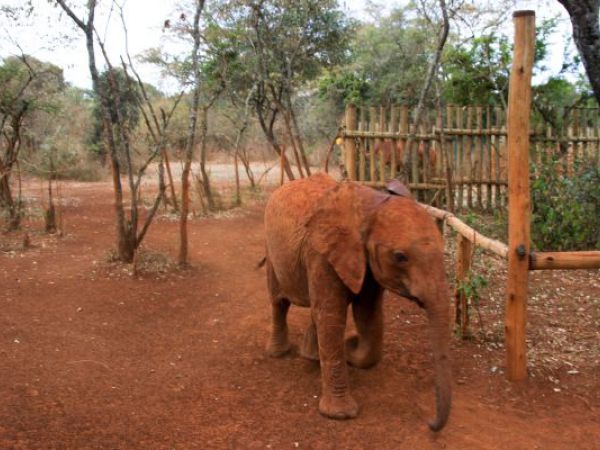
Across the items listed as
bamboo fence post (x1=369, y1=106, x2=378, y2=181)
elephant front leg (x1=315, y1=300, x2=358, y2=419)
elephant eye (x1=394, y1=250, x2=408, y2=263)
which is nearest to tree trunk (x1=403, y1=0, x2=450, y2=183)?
bamboo fence post (x1=369, y1=106, x2=378, y2=181)

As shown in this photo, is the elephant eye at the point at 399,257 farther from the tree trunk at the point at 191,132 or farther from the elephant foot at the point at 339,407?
the tree trunk at the point at 191,132

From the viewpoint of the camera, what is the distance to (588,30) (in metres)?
4.89

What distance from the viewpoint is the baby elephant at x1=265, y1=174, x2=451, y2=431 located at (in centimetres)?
308

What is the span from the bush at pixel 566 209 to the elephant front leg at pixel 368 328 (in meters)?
3.43

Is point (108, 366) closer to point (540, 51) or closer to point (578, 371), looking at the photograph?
point (578, 371)

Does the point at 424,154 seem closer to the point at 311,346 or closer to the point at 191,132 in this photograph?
the point at 191,132

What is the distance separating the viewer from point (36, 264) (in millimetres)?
7332

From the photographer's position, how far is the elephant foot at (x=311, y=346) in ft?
14.6

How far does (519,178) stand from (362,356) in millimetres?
1703

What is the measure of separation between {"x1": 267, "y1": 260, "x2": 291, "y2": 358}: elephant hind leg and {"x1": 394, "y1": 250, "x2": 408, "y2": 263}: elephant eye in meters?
1.63

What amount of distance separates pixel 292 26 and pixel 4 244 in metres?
6.89

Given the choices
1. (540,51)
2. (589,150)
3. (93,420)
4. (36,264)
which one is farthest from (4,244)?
(540,51)

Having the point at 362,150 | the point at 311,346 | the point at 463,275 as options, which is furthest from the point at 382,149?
the point at 311,346

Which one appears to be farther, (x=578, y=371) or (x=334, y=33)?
(x=334, y=33)
